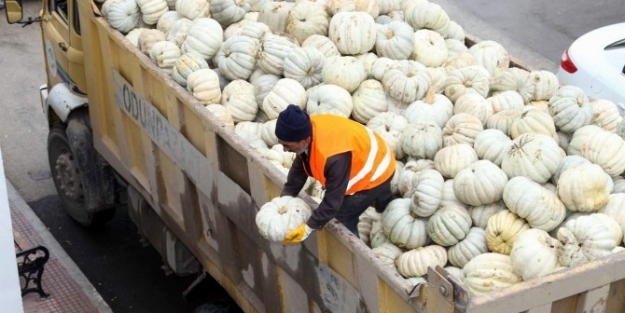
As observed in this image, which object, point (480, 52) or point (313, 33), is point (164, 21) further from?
point (480, 52)

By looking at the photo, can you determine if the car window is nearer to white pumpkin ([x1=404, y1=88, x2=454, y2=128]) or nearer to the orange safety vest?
white pumpkin ([x1=404, y1=88, x2=454, y2=128])

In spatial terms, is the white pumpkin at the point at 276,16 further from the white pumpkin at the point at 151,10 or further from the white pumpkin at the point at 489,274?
the white pumpkin at the point at 489,274

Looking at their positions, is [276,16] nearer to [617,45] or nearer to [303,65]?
[303,65]

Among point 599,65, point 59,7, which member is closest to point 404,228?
point 599,65

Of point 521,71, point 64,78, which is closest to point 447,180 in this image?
point 521,71

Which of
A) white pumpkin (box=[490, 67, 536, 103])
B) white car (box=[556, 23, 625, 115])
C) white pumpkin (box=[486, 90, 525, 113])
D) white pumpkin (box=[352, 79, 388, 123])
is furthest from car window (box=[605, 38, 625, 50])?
white pumpkin (box=[352, 79, 388, 123])

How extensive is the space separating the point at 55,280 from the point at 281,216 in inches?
143

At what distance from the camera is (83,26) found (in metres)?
7.36

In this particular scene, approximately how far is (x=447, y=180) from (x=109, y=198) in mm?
3650

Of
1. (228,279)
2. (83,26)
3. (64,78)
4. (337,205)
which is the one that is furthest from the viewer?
(64,78)

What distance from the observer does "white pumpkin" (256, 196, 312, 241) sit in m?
4.81

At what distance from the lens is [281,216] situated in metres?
4.85

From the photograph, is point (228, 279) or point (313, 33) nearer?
point (228, 279)

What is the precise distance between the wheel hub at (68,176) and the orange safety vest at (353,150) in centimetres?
368
